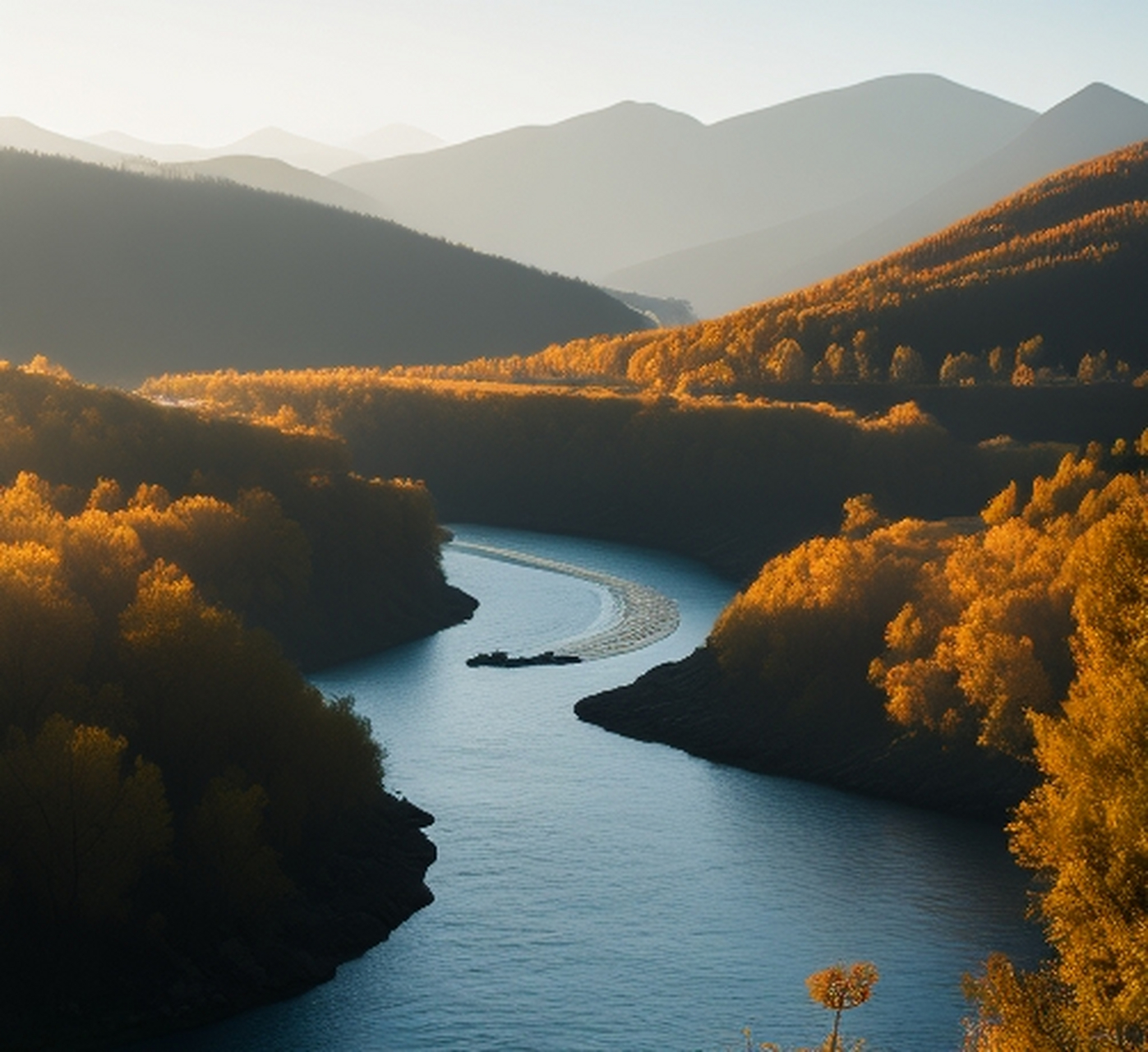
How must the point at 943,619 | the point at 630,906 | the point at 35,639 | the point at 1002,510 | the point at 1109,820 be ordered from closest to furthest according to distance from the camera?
the point at 1109,820 → the point at 35,639 → the point at 630,906 → the point at 943,619 → the point at 1002,510

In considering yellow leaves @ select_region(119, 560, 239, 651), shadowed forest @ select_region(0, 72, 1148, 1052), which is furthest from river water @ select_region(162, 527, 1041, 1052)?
yellow leaves @ select_region(119, 560, 239, 651)

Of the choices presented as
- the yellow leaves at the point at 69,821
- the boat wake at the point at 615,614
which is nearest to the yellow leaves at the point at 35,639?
the yellow leaves at the point at 69,821

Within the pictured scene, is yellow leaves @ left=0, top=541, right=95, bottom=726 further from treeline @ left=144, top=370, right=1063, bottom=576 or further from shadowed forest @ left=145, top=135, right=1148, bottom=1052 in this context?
treeline @ left=144, top=370, right=1063, bottom=576

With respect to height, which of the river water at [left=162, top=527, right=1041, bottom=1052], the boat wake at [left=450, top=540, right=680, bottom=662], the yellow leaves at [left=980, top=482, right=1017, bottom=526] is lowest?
the river water at [left=162, top=527, right=1041, bottom=1052]

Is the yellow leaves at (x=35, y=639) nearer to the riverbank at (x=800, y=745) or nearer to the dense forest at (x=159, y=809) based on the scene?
the dense forest at (x=159, y=809)

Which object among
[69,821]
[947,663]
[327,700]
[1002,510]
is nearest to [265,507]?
[327,700]

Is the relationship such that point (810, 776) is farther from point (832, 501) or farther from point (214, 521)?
point (832, 501)

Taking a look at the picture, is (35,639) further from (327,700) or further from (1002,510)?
(1002,510)

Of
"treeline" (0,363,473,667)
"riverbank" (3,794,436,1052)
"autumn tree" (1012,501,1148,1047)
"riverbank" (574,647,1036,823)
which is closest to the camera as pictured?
"autumn tree" (1012,501,1148,1047)
